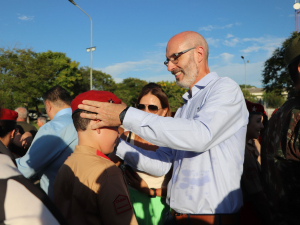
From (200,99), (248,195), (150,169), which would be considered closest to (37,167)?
(150,169)

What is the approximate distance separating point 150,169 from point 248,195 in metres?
1.07

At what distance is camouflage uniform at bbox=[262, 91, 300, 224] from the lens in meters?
1.66

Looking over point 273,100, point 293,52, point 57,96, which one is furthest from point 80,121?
point 273,100

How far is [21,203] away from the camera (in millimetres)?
742

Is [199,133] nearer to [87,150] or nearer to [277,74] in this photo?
[87,150]

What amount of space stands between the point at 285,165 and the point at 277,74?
30297mm

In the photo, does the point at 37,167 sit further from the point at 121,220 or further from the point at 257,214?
the point at 257,214

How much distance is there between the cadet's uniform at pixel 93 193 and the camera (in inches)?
59.0

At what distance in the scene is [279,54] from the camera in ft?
88.5

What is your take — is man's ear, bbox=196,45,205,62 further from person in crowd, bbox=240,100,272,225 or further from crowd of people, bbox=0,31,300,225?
person in crowd, bbox=240,100,272,225

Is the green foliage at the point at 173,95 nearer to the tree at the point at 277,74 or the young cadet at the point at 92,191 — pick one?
the young cadet at the point at 92,191

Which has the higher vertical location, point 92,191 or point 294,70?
point 294,70

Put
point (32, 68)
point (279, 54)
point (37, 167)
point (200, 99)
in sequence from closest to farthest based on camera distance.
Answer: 1. point (200, 99)
2. point (37, 167)
3. point (279, 54)
4. point (32, 68)

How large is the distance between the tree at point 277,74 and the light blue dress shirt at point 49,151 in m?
28.8
